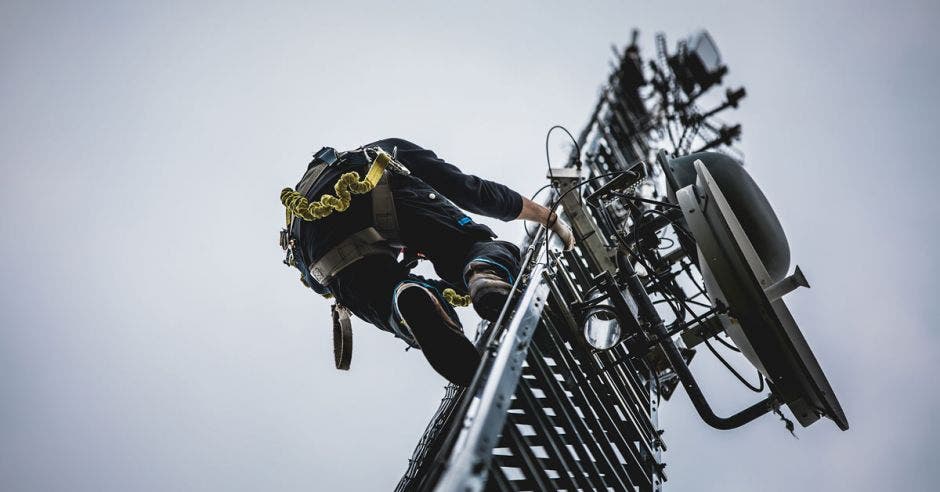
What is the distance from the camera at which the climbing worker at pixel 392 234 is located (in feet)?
9.72

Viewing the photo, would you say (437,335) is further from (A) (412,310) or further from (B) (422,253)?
(B) (422,253)

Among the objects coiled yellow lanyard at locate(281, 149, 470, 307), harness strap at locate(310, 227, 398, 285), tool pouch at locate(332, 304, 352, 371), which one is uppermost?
coiled yellow lanyard at locate(281, 149, 470, 307)

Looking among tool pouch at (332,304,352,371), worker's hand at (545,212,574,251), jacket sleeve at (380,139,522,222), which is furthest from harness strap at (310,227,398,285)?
worker's hand at (545,212,574,251)

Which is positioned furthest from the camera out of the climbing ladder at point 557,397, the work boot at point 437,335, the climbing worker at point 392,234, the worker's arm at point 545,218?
the worker's arm at point 545,218

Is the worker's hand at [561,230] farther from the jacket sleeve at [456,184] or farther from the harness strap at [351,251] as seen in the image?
the harness strap at [351,251]

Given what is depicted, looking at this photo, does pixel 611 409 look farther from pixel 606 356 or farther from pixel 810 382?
pixel 810 382

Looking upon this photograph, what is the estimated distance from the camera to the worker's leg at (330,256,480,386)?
2.58 meters

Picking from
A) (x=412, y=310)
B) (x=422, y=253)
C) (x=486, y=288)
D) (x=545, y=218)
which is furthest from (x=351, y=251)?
(x=545, y=218)

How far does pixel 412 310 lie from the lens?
264 centimetres

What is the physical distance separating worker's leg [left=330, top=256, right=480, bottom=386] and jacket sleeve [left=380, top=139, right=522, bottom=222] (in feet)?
1.91

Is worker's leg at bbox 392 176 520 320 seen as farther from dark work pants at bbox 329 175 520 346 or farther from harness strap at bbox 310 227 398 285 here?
harness strap at bbox 310 227 398 285

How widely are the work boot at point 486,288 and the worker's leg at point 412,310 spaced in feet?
0.58

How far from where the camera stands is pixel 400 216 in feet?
10.4

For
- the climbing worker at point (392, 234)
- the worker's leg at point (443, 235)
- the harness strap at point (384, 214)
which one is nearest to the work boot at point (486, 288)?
the climbing worker at point (392, 234)
